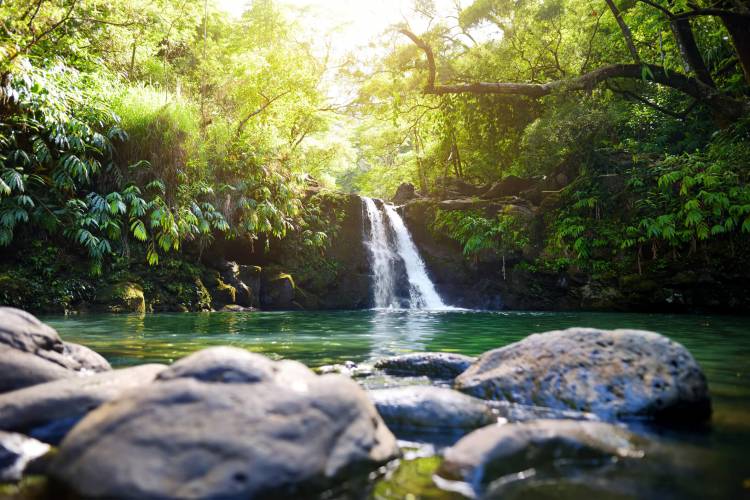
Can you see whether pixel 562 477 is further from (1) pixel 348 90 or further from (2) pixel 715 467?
(1) pixel 348 90

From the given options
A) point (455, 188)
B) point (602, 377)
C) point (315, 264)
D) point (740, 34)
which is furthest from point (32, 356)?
point (455, 188)

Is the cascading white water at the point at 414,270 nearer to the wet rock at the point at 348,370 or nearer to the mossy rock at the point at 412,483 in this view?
the wet rock at the point at 348,370

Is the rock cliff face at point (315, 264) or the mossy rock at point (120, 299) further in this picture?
the rock cliff face at point (315, 264)

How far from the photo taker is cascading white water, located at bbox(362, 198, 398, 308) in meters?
16.7

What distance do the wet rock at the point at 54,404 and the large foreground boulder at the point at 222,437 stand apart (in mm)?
461

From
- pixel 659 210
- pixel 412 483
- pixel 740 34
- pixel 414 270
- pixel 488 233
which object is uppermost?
pixel 740 34

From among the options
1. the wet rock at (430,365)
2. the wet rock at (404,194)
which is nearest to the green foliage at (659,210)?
the wet rock at (404,194)

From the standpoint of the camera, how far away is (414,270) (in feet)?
57.1

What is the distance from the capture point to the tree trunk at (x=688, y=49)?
1159 cm

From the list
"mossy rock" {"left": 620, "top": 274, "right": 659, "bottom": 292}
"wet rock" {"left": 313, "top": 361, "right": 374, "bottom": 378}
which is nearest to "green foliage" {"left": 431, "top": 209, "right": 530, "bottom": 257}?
"mossy rock" {"left": 620, "top": 274, "right": 659, "bottom": 292}

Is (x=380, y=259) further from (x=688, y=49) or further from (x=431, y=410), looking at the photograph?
(x=431, y=410)

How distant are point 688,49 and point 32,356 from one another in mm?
13941

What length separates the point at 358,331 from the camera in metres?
8.59

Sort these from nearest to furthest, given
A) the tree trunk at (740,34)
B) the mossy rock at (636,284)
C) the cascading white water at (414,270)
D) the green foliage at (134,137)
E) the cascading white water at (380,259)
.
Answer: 1. the tree trunk at (740,34)
2. the green foliage at (134,137)
3. the mossy rock at (636,284)
4. the cascading white water at (414,270)
5. the cascading white water at (380,259)
